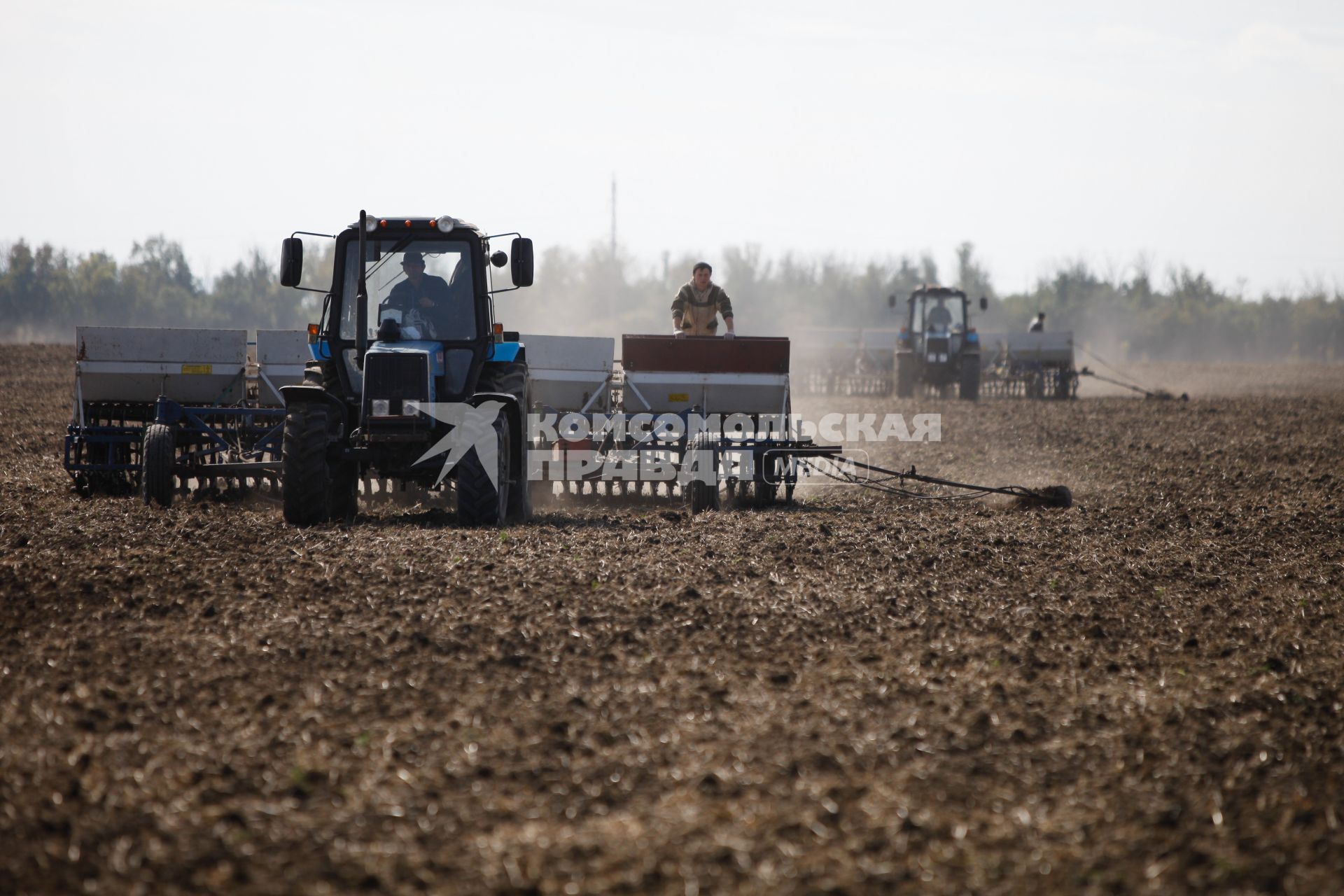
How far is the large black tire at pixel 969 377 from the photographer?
1217 inches

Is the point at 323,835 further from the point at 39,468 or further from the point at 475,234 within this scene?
the point at 39,468

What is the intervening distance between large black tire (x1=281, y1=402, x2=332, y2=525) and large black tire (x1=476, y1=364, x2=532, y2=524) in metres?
1.39

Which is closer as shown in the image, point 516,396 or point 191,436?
point 516,396

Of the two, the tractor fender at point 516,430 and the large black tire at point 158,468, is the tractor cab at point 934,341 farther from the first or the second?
the large black tire at point 158,468

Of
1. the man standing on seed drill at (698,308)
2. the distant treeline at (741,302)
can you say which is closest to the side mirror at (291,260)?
the man standing on seed drill at (698,308)

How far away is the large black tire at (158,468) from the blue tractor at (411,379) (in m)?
1.54

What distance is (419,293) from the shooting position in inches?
407

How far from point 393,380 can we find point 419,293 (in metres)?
0.99

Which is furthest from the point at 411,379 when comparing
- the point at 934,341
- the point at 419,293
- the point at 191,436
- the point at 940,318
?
the point at 940,318

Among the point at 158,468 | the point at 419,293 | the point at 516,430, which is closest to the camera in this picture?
the point at 419,293

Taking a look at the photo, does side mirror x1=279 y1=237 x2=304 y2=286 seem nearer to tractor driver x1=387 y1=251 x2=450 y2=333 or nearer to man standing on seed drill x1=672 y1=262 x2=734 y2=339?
tractor driver x1=387 y1=251 x2=450 y2=333

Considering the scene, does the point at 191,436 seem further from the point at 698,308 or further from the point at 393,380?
the point at 698,308

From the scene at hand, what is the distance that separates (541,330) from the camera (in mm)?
71375

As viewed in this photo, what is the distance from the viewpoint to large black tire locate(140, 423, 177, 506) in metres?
10.9
